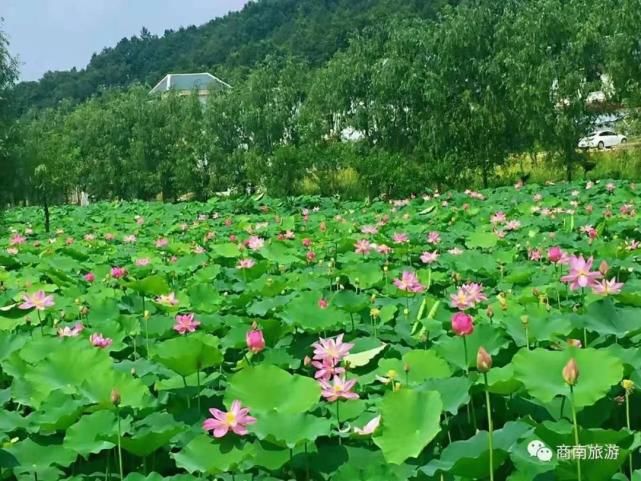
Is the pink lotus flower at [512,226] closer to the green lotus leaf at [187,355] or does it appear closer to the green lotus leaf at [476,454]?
the green lotus leaf at [187,355]

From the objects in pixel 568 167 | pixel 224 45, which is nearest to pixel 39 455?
pixel 568 167

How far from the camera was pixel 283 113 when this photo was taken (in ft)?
69.9

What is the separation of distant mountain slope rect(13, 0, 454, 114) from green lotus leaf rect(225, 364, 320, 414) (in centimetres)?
4703

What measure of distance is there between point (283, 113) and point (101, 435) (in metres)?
20.4

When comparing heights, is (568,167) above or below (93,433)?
below

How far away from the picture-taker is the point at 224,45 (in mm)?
79125

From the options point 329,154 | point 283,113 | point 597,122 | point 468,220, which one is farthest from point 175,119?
point 468,220

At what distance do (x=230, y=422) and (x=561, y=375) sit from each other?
578mm

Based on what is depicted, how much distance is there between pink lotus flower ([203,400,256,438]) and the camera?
127 centimetres

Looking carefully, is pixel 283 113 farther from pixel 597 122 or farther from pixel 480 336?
pixel 480 336

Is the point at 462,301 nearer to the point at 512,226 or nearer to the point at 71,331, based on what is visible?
the point at 71,331

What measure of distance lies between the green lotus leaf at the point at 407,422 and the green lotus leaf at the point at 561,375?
0.63ft

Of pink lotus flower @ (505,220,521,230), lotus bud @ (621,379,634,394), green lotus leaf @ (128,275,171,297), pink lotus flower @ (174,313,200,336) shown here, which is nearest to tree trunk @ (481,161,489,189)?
pink lotus flower @ (505,220,521,230)

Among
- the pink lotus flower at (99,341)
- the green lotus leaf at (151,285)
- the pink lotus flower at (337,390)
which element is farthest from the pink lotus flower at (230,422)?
the green lotus leaf at (151,285)
